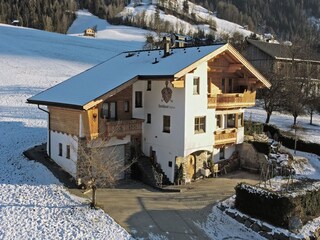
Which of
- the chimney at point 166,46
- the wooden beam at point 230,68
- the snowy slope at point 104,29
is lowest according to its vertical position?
the wooden beam at point 230,68

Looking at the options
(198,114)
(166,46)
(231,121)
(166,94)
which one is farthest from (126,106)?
(231,121)

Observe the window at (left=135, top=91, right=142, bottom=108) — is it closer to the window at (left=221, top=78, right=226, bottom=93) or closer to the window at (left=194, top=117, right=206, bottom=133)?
the window at (left=194, top=117, right=206, bottom=133)

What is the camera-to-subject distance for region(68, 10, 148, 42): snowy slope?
122 metres

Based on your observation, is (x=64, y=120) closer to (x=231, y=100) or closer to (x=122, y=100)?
(x=122, y=100)

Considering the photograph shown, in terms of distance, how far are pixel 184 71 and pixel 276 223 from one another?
1073cm

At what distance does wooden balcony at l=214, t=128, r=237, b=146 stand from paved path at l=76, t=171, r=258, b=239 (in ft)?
10.0

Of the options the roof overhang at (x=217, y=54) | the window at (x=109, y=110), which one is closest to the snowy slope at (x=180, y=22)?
the roof overhang at (x=217, y=54)

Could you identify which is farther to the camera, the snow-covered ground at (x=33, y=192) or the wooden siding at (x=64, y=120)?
the wooden siding at (x=64, y=120)

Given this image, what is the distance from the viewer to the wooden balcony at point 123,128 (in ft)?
83.5

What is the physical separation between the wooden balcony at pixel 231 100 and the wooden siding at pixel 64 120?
9.66 m

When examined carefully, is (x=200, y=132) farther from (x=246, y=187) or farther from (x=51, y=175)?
(x=51, y=175)

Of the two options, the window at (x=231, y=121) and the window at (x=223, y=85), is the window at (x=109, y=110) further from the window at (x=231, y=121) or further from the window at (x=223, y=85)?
the window at (x=231, y=121)

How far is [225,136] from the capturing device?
2994cm

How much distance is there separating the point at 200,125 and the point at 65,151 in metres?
9.65
